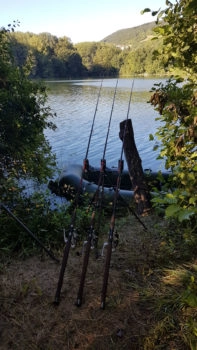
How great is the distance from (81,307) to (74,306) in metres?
0.08

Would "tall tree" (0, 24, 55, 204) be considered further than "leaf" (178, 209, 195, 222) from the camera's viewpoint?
Yes

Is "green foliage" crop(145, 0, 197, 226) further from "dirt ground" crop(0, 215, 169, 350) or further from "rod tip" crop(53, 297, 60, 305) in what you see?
"rod tip" crop(53, 297, 60, 305)

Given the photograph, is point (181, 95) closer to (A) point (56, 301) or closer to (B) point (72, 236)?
(B) point (72, 236)

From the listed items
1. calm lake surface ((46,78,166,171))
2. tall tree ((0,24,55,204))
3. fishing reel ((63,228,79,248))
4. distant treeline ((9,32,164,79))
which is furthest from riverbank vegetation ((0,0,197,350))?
distant treeline ((9,32,164,79))

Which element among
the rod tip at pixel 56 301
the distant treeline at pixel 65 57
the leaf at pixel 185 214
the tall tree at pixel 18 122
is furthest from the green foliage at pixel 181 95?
the distant treeline at pixel 65 57

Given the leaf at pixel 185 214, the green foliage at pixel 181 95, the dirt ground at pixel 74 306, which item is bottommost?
the dirt ground at pixel 74 306

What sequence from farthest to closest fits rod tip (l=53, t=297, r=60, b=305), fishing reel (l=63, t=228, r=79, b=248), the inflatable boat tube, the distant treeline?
1. the distant treeline
2. the inflatable boat tube
3. fishing reel (l=63, t=228, r=79, b=248)
4. rod tip (l=53, t=297, r=60, b=305)

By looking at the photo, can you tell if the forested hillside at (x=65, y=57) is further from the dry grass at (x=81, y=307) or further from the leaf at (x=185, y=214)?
the leaf at (x=185, y=214)

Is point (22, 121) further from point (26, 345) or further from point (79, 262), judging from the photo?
point (26, 345)

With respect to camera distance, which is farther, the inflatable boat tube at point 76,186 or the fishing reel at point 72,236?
the inflatable boat tube at point 76,186

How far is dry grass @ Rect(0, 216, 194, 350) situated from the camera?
2621mm

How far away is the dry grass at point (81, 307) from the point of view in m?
2.62

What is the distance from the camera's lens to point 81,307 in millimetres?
3047

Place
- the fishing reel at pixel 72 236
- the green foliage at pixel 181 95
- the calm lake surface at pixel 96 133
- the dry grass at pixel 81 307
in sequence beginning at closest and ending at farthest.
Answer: the green foliage at pixel 181 95
the dry grass at pixel 81 307
the fishing reel at pixel 72 236
the calm lake surface at pixel 96 133
